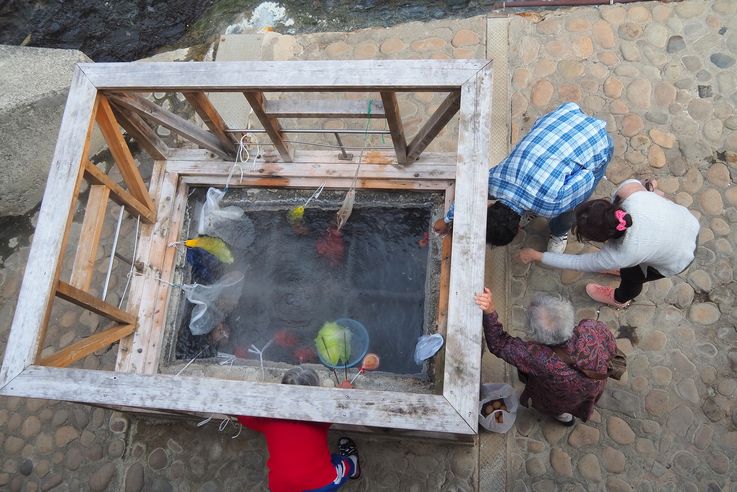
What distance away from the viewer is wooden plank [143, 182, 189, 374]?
3570 millimetres

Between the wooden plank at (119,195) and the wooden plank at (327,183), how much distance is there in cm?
42

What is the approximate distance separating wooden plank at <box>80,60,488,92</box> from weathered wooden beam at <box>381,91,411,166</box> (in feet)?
0.39

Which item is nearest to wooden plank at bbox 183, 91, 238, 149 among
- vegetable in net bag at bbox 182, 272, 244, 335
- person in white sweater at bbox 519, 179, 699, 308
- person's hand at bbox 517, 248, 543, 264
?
vegetable in net bag at bbox 182, 272, 244, 335

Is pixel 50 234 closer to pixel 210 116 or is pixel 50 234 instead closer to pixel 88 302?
pixel 88 302

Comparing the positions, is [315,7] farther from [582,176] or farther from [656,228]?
[656,228]

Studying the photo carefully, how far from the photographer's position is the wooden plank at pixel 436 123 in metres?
2.96

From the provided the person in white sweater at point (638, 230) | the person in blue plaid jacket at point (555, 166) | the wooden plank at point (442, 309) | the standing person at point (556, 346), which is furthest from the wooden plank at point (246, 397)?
the person in blue plaid jacket at point (555, 166)

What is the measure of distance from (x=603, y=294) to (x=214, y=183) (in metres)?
3.07

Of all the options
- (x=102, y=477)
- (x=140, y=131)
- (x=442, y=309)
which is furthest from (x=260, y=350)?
(x=140, y=131)

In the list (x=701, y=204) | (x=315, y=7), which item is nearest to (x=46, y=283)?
(x=315, y=7)

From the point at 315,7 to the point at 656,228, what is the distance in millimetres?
4288

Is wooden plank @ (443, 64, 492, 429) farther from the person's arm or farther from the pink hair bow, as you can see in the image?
the pink hair bow

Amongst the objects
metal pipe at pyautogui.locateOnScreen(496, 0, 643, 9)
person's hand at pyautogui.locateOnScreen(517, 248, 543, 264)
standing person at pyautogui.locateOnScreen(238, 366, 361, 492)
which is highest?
metal pipe at pyautogui.locateOnScreen(496, 0, 643, 9)

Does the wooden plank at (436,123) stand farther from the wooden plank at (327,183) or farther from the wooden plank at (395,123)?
the wooden plank at (327,183)
